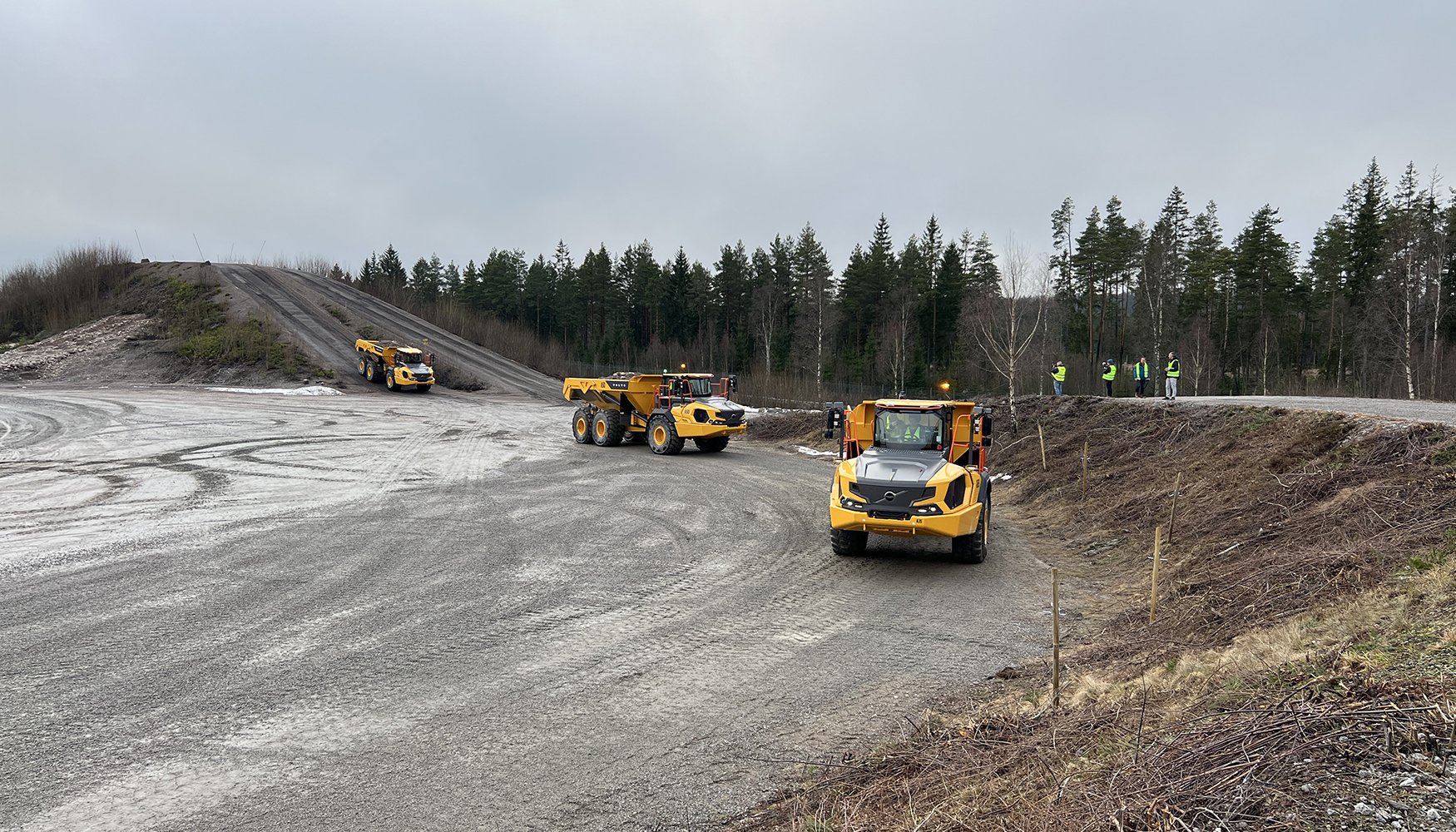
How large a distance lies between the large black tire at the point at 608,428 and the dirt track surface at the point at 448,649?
8.74 metres

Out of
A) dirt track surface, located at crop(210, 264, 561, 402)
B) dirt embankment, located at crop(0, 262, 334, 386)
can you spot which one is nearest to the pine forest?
dirt track surface, located at crop(210, 264, 561, 402)

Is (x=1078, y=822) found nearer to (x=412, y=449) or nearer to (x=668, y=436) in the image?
(x=668, y=436)

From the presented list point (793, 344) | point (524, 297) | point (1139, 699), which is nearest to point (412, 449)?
point (1139, 699)

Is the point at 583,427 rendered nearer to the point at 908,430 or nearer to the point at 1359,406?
the point at 908,430

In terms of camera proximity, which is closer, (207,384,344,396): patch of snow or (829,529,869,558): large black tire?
(829,529,869,558): large black tire

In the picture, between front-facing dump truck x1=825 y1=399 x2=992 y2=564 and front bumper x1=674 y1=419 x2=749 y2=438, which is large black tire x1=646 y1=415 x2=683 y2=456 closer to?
front bumper x1=674 y1=419 x2=749 y2=438

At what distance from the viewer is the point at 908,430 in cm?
1165

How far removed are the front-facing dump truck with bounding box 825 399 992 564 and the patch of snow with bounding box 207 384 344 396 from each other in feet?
114

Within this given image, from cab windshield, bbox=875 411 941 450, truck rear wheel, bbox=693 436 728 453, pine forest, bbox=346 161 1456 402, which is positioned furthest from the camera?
pine forest, bbox=346 161 1456 402

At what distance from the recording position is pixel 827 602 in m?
8.91

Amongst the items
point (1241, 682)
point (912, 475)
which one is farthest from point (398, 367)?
point (1241, 682)

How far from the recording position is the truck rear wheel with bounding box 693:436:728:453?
76.8 feet

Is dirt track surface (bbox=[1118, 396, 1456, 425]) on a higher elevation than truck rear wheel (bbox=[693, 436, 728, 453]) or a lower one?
higher

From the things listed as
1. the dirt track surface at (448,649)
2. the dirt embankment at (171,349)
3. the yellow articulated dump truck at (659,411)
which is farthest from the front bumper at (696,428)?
the dirt embankment at (171,349)
